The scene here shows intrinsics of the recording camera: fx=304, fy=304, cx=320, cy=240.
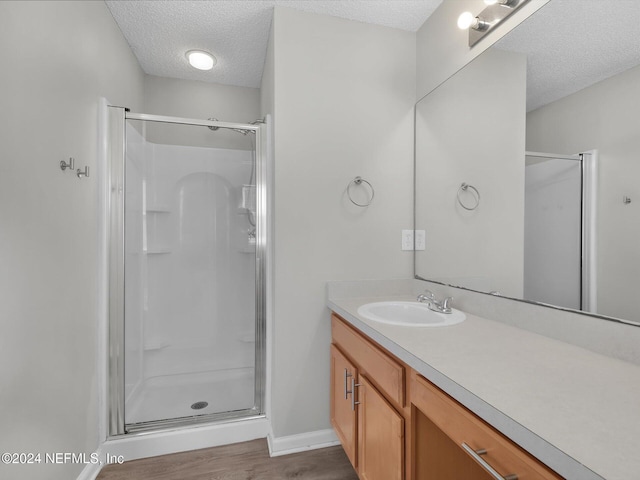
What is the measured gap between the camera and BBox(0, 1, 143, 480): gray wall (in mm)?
993

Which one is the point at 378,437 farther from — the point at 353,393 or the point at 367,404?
the point at 353,393

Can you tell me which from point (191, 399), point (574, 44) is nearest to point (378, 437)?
point (191, 399)

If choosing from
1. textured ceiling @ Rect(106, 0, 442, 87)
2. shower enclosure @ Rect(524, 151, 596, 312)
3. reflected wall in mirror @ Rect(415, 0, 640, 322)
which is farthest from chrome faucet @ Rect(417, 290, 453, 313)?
textured ceiling @ Rect(106, 0, 442, 87)

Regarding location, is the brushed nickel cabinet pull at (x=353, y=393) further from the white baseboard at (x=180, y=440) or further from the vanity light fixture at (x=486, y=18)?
the vanity light fixture at (x=486, y=18)

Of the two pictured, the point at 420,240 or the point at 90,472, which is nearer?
the point at 90,472

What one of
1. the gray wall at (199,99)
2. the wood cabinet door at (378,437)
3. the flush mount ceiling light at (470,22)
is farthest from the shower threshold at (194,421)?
the flush mount ceiling light at (470,22)

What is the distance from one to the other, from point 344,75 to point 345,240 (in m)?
0.97

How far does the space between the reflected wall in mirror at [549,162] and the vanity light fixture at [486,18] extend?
96 mm

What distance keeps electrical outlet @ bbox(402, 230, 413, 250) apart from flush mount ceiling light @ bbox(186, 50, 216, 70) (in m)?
1.88

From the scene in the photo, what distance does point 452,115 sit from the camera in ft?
5.40

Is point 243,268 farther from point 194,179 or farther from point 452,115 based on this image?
point 452,115

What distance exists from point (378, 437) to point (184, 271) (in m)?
1.75

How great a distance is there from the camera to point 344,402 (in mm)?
1495

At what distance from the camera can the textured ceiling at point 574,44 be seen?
92 cm
